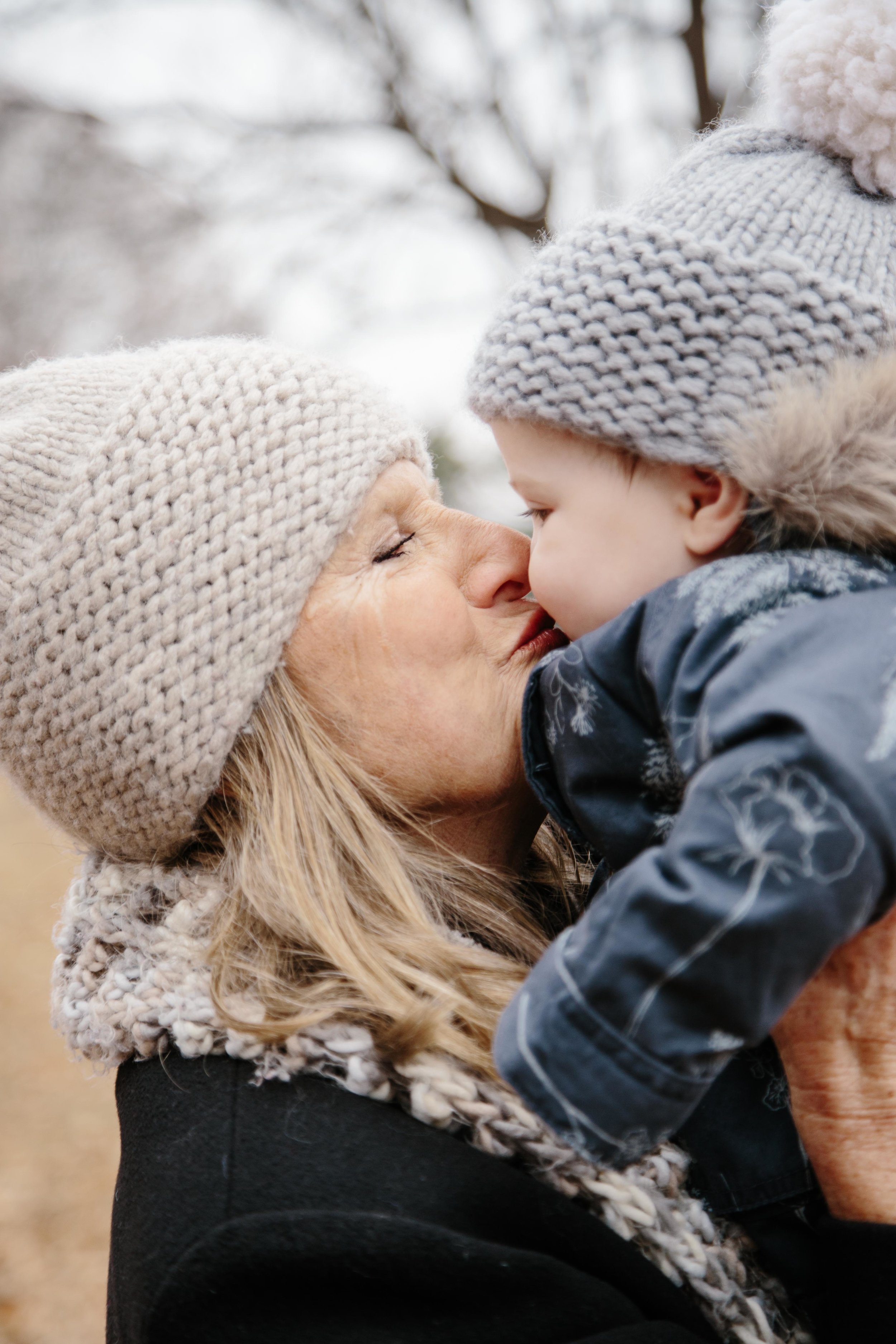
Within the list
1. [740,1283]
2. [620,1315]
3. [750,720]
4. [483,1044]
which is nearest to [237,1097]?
[483,1044]

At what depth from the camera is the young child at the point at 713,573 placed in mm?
1000

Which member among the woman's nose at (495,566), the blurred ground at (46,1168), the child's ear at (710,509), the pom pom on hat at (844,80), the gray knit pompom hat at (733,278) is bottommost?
the blurred ground at (46,1168)

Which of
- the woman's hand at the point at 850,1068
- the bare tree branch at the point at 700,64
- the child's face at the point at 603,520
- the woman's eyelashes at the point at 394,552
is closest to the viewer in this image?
the woman's hand at the point at 850,1068

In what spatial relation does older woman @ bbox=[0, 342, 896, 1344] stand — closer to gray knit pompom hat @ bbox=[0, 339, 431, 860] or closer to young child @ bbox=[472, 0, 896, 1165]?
gray knit pompom hat @ bbox=[0, 339, 431, 860]

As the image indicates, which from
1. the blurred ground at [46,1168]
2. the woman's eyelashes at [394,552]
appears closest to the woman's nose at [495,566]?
the woman's eyelashes at [394,552]

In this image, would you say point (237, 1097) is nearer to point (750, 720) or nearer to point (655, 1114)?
point (655, 1114)

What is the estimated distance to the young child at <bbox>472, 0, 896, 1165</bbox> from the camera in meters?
1.00

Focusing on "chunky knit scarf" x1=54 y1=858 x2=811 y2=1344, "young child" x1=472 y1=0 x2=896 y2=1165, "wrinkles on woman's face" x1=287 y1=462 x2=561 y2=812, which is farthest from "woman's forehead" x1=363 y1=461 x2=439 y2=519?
"chunky knit scarf" x1=54 y1=858 x2=811 y2=1344

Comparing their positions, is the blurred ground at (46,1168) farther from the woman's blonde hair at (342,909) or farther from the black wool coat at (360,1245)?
the black wool coat at (360,1245)

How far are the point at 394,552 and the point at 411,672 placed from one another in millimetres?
262

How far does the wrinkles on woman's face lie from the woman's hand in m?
0.66

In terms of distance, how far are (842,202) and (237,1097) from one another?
5.30 feet

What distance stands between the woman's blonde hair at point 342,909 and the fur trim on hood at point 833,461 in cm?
81

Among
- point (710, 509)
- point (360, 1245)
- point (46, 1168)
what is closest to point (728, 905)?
point (360, 1245)
